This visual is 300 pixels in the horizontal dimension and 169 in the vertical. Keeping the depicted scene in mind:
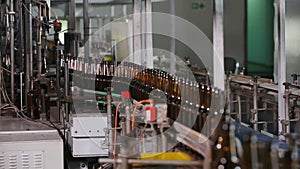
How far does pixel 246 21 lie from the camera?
632 centimetres

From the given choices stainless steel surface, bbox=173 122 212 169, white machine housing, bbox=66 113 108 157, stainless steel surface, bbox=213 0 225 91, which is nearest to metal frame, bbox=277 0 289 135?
stainless steel surface, bbox=213 0 225 91

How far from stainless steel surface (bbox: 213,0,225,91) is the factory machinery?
224 mm

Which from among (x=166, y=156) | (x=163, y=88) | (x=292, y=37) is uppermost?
(x=292, y=37)

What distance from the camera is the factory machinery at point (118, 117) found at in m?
1.19

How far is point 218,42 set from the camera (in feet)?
9.94

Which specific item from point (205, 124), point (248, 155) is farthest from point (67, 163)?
point (248, 155)

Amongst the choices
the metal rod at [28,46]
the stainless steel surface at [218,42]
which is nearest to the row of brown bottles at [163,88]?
the metal rod at [28,46]

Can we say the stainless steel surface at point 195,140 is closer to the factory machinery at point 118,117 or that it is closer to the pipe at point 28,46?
the factory machinery at point 118,117

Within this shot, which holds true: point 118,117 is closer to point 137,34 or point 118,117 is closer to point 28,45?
point 28,45

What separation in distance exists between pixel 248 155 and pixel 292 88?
6.02 ft

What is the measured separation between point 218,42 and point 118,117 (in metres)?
1.28

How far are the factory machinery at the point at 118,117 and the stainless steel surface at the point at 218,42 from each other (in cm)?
22

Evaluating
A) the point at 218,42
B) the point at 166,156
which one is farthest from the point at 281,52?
Result: the point at 166,156

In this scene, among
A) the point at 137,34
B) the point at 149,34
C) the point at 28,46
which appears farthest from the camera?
the point at 137,34
